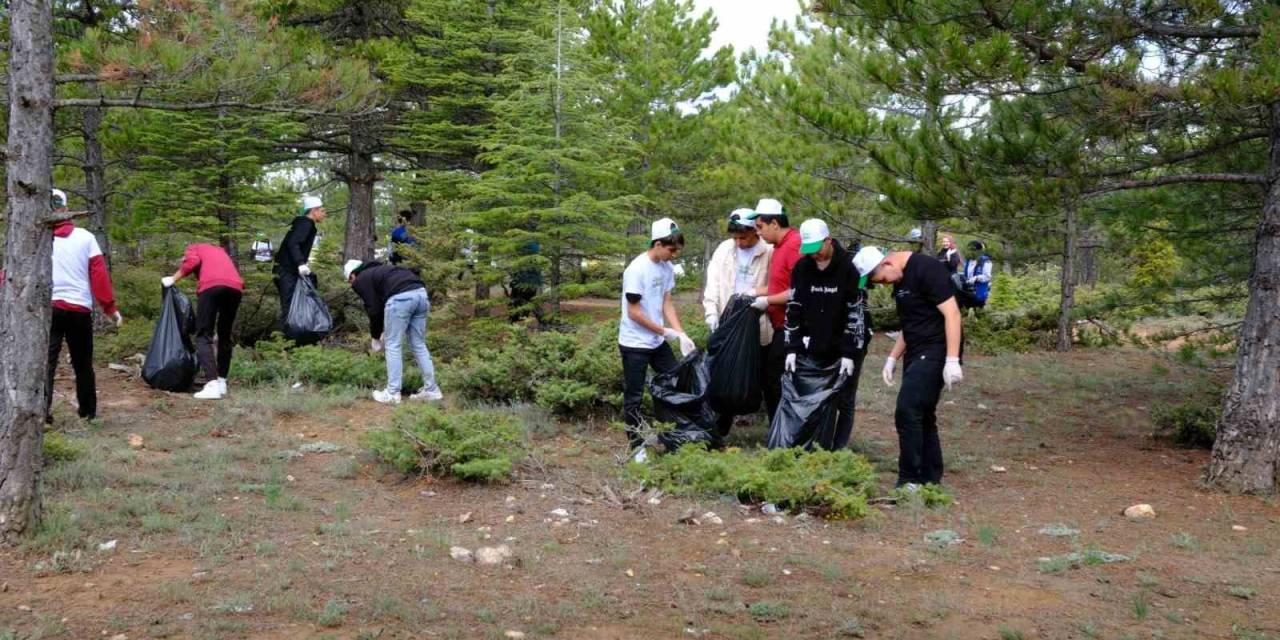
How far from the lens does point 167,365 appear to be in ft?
26.7

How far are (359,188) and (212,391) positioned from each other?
7.97 metres

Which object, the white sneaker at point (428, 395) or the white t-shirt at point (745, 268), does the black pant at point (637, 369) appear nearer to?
the white t-shirt at point (745, 268)

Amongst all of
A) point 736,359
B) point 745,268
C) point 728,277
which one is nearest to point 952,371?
point 736,359

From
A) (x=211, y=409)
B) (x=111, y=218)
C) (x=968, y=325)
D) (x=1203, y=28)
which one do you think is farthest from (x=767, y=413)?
(x=111, y=218)

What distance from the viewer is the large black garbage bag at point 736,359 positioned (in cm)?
639

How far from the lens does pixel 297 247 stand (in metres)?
9.03

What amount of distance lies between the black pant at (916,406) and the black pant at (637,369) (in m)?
1.59

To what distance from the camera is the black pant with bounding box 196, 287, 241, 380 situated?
8148 millimetres

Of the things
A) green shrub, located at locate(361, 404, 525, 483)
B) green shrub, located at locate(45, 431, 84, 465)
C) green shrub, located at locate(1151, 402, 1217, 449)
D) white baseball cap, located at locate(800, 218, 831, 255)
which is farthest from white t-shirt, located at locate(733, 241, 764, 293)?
green shrub, located at locate(45, 431, 84, 465)

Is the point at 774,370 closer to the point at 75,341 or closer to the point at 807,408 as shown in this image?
the point at 807,408

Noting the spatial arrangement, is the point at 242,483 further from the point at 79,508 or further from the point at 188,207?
the point at 188,207

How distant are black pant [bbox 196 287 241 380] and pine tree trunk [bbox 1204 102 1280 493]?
310 inches

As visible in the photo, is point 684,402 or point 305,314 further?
point 305,314

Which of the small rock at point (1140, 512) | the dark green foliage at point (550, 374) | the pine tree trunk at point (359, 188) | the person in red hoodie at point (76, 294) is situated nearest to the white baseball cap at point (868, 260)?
the small rock at point (1140, 512)
